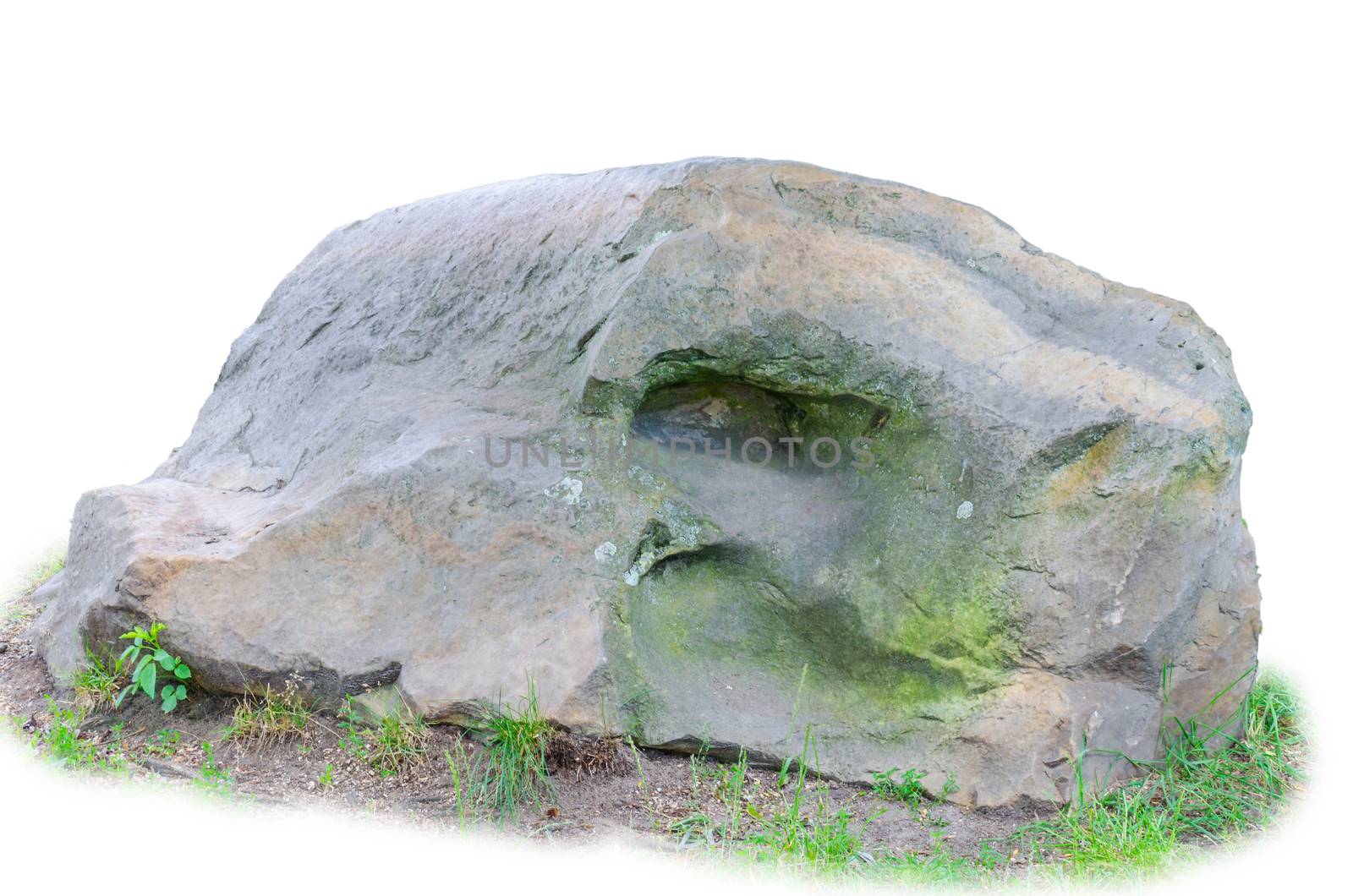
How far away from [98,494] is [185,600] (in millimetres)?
956

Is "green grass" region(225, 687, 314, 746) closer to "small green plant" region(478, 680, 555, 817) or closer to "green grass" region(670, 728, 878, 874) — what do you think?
"small green plant" region(478, 680, 555, 817)

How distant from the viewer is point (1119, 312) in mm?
5008

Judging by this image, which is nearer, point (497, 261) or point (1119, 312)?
point (1119, 312)

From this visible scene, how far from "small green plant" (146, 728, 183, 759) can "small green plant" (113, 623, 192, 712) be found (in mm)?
92

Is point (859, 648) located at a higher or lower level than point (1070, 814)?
higher

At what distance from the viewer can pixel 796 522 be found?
4910mm

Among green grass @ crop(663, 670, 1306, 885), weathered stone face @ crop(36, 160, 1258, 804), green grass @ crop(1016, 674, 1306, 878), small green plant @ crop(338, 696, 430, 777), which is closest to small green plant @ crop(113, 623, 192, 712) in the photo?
weathered stone face @ crop(36, 160, 1258, 804)

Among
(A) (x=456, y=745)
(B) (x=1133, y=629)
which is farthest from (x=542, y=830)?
(B) (x=1133, y=629)

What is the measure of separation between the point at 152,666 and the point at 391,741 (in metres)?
0.93

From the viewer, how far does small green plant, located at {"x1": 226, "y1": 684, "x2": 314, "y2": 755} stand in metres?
4.75

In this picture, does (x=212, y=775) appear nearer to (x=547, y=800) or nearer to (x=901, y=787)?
(x=547, y=800)

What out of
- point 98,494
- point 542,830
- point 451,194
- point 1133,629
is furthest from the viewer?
point 451,194

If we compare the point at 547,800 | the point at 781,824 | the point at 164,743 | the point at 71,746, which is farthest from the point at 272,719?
the point at 781,824

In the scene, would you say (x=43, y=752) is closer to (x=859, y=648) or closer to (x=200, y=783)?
Result: (x=200, y=783)
